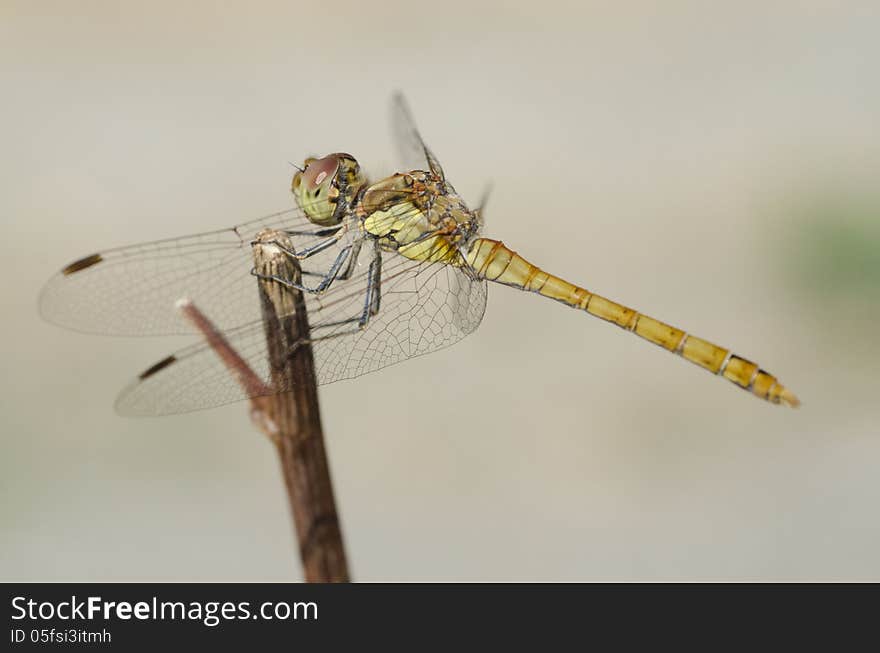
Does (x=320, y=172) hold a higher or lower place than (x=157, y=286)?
higher

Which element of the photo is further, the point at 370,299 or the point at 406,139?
the point at 406,139

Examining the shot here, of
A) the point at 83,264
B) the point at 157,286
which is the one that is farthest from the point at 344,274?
the point at 83,264

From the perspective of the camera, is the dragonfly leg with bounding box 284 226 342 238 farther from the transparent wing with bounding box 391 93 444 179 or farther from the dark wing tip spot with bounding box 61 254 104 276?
the transparent wing with bounding box 391 93 444 179

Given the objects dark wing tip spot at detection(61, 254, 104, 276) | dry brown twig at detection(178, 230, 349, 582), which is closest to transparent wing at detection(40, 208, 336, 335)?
dark wing tip spot at detection(61, 254, 104, 276)

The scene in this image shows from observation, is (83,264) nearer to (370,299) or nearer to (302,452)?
(370,299)

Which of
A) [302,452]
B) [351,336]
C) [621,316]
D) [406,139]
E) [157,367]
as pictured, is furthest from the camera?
[406,139]

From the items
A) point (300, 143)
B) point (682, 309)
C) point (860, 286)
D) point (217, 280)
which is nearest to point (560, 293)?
point (217, 280)
